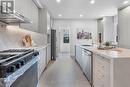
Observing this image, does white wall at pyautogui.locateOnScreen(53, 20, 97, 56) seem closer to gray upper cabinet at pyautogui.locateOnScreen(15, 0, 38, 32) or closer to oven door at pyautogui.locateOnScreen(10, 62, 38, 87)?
gray upper cabinet at pyautogui.locateOnScreen(15, 0, 38, 32)

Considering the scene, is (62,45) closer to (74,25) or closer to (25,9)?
(74,25)

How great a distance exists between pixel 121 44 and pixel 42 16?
4.21 m

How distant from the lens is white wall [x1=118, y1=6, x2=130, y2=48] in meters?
7.39

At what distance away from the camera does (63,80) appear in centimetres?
450

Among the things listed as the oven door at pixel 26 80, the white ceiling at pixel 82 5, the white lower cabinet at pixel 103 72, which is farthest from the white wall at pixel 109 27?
the oven door at pixel 26 80

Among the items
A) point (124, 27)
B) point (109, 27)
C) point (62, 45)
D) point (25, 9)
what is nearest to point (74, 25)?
point (62, 45)

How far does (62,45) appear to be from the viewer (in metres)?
12.2

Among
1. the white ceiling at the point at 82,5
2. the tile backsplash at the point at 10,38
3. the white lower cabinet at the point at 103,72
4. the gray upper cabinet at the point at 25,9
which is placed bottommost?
the white lower cabinet at the point at 103,72

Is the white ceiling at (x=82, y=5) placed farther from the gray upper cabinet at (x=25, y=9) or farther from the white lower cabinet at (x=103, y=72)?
the white lower cabinet at (x=103, y=72)

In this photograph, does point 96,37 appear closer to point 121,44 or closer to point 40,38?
point 121,44

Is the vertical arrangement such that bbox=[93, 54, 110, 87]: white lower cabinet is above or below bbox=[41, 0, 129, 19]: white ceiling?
below

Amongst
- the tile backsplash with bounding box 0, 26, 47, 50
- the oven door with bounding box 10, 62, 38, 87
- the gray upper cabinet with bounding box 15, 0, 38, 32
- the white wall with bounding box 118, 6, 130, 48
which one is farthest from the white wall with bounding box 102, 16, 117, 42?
the oven door with bounding box 10, 62, 38, 87

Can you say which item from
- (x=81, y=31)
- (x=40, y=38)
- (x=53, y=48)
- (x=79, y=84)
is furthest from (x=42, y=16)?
(x=81, y=31)

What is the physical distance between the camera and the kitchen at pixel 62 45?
234 centimetres
